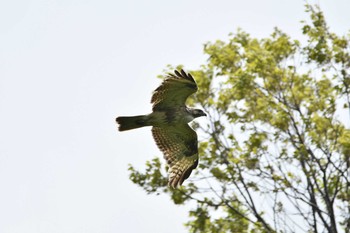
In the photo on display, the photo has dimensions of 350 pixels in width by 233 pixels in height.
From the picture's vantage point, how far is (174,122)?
14625 millimetres

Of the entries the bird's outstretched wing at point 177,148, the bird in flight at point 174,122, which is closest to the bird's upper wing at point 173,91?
the bird in flight at point 174,122

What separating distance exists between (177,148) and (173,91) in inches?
70.5

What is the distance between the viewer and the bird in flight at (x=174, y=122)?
14.0m

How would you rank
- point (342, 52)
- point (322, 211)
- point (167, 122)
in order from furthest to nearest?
point (342, 52), point (322, 211), point (167, 122)

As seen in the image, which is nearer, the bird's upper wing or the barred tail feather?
the bird's upper wing

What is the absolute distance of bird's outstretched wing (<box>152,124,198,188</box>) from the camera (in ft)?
50.1

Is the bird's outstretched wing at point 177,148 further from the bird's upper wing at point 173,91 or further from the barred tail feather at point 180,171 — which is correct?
the bird's upper wing at point 173,91

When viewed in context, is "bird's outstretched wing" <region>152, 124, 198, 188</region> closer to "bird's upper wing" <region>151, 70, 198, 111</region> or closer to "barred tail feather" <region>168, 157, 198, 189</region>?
"barred tail feather" <region>168, 157, 198, 189</region>

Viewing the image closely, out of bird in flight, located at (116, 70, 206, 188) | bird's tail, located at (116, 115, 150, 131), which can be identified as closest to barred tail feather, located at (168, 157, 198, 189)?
bird in flight, located at (116, 70, 206, 188)

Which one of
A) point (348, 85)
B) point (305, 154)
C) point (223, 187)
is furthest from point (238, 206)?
point (348, 85)

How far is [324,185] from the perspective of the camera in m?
17.0

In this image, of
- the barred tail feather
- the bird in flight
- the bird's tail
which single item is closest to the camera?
the bird in flight

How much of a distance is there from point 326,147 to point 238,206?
82.5 inches

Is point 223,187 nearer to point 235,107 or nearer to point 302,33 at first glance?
point 235,107
